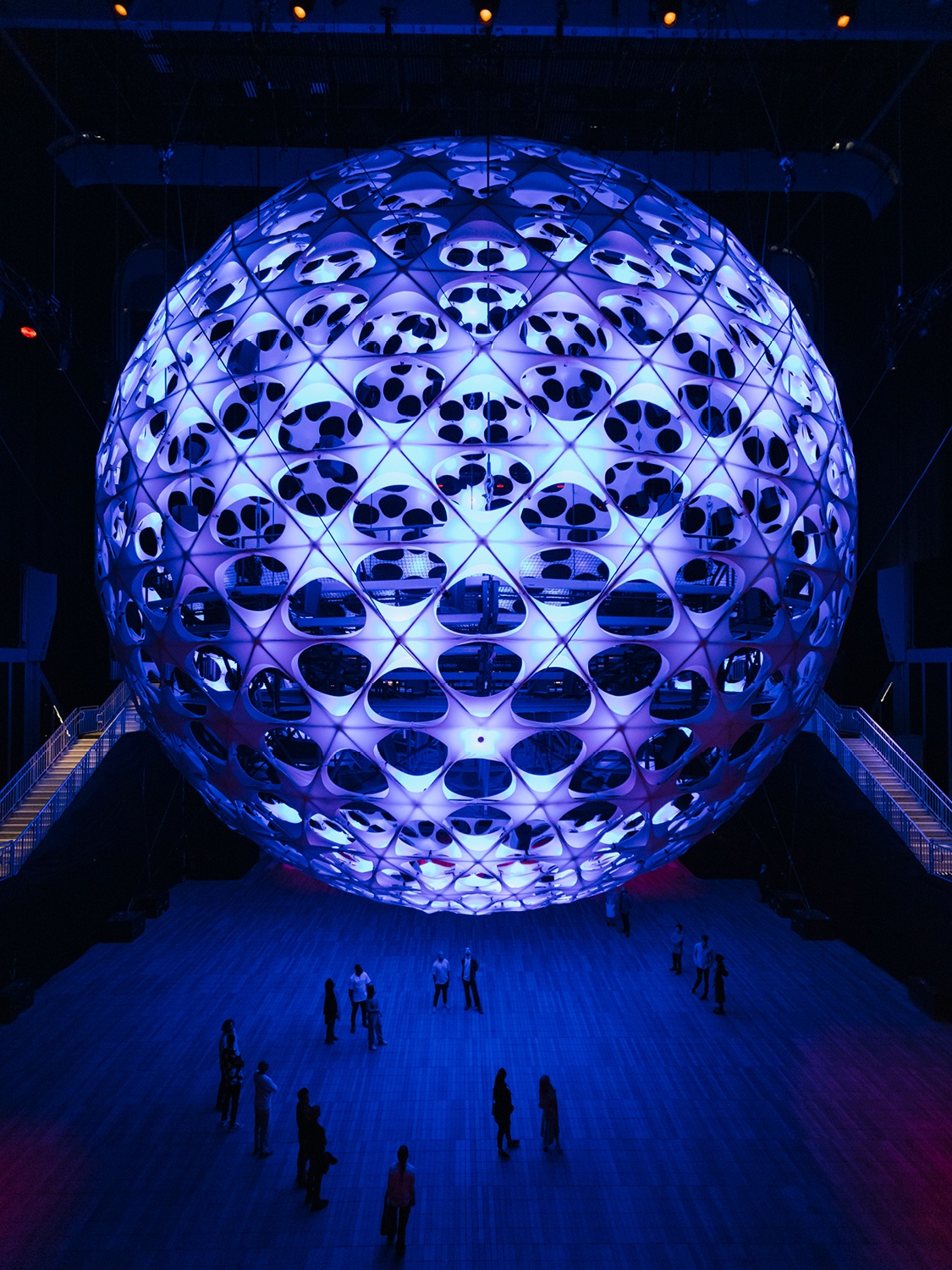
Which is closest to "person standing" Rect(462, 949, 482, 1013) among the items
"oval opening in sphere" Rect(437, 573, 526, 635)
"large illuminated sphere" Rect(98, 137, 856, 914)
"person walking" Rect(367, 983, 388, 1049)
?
"person walking" Rect(367, 983, 388, 1049)

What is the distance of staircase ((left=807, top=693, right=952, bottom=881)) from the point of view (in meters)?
14.0

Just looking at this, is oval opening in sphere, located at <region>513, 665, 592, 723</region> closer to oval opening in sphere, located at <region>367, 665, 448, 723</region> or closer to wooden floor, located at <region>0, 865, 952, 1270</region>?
oval opening in sphere, located at <region>367, 665, 448, 723</region>

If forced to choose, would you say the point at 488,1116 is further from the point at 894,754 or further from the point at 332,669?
the point at 894,754

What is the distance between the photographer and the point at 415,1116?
963cm

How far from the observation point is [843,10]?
10.8 m

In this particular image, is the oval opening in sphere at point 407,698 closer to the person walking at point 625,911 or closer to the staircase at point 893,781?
the person walking at point 625,911

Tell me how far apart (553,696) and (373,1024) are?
508 centimetres

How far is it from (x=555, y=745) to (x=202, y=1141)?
7546mm

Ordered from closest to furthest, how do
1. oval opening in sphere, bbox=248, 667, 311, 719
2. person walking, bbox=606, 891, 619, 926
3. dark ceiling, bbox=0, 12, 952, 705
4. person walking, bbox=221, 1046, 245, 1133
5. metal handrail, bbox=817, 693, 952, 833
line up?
oval opening in sphere, bbox=248, 667, 311, 719 → person walking, bbox=221, 1046, 245, 1133 → dark ceiling, bbox=0, 12, 952, 705 → metal handrail, bbox=817, 693, 952, 833 → person walking, bbox=606, 891, 619, 926

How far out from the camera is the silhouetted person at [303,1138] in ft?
26.7

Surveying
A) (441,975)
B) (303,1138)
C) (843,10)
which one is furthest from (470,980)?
(843,10)

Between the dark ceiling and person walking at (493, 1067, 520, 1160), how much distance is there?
37.0 feet

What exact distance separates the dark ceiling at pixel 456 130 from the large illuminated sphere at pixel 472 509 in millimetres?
8064

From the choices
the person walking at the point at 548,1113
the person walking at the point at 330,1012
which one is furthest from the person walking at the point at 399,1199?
the person walking at the point at 330,1012
